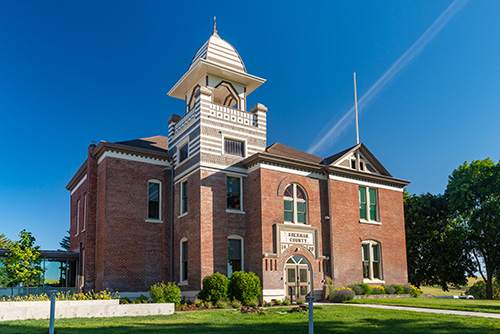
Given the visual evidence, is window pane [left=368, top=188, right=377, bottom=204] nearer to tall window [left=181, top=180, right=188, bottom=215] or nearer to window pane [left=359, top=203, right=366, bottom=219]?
window pane [left=359, top=203, right=366, bottom=219]

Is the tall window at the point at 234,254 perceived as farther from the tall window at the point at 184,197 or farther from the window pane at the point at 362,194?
the window pane at the point at 362,194

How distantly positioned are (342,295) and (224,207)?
26.8ft

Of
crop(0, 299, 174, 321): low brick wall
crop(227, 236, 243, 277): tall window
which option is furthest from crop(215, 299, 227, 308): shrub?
crop(0, 299, 174, 321): low brick wall

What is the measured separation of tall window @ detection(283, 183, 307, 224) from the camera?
2859 centimetres

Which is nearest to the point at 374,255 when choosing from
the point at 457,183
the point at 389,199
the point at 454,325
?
the point at 389,199

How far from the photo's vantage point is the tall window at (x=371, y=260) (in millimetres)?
31453

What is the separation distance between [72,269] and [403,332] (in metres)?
24.9

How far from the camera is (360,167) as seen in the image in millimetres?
32875

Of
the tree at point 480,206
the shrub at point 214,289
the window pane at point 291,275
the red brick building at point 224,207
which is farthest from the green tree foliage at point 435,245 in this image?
the shrub at point 214,289

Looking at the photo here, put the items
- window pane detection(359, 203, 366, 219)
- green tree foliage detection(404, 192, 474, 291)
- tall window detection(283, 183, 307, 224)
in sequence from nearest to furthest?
tall window detection(283, 183, 307, 224) < window pane detection(359, 203, 366, 219) < green tree foliage detection(404, 192, 474, 291)

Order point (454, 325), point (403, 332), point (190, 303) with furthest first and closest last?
point (190, 303) → point (454, 325) → point (403, 332)

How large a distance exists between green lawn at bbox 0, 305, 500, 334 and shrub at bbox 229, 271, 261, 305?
19.9 feet

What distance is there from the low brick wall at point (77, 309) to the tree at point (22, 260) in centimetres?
814

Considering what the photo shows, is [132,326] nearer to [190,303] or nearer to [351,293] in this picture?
[190,303]
